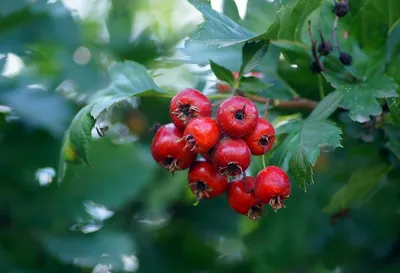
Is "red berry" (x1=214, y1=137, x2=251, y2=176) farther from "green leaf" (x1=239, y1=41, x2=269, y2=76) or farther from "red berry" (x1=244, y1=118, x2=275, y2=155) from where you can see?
"green leaf" (x1=239, y1=41, x2=269, y2=76)

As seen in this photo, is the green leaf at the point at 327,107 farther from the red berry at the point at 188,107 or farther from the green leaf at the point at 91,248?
the green leaf at the point at 91,248

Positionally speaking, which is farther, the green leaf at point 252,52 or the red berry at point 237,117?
the green leaf at point 252,52

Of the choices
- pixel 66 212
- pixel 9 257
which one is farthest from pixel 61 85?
pixel 9 257

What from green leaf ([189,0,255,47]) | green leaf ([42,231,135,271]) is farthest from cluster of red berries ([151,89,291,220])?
green leaf ([42,231,135,271])

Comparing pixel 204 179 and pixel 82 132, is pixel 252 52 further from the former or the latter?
pixel 82 132

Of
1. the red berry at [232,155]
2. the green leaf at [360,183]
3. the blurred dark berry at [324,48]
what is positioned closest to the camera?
the red berry at [232,155]

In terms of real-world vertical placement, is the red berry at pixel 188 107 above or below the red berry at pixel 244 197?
above

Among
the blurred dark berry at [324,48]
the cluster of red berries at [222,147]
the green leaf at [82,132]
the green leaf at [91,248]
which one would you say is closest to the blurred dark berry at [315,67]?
the blurred dark berry at [324,48]
